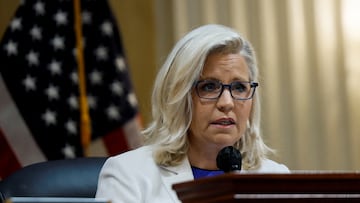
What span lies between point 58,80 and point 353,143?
1829 millimetres

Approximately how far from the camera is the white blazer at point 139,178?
3.40 metres

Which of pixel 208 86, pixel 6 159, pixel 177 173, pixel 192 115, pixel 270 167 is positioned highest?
pixel 208 86

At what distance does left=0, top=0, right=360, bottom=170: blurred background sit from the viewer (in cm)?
582

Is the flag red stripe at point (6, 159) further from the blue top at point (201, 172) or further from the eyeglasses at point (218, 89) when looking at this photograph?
the eyeglasses at point (218, 89)

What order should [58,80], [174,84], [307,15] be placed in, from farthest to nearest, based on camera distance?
1. [307,15]
2. [58,80]
3. [174,84]

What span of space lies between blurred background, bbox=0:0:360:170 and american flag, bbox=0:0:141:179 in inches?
9.7

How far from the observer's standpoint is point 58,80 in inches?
218

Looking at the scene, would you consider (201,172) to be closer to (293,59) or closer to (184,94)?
(184,94)

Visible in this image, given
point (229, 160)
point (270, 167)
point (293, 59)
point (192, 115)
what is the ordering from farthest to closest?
point (293, 59)
point (270, 167)
point (192, 115)
point (229, 160)

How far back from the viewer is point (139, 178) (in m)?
3.48

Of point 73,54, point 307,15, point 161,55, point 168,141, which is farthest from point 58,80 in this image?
point 168,141

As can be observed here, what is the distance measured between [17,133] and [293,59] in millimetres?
1752

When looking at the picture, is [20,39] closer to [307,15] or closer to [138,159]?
[307,15]

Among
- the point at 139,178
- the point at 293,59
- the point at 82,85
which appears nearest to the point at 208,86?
the point at 139,178
